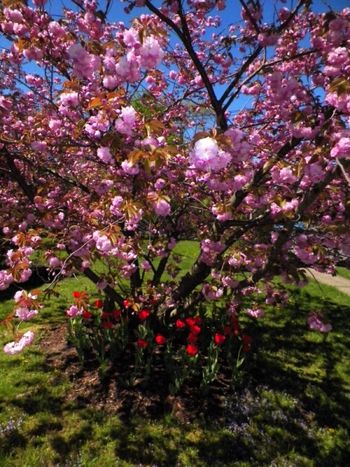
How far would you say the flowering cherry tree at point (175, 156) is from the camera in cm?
261

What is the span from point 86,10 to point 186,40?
144 cm

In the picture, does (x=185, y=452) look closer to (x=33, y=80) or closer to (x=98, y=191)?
(x=98, y=191)

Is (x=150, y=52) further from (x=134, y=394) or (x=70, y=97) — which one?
(x=134, y=394)

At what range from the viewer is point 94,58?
284 centimetres

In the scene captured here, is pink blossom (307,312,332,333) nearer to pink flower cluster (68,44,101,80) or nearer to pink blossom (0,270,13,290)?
pink blossom (0,270,13,290)

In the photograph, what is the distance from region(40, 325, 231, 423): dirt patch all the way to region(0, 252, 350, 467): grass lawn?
0.28 ft

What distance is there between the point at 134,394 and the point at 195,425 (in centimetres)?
86

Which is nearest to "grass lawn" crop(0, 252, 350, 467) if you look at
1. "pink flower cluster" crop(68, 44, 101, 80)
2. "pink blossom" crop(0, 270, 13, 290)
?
"pink blossom" crop(0, 270, 13, 290)

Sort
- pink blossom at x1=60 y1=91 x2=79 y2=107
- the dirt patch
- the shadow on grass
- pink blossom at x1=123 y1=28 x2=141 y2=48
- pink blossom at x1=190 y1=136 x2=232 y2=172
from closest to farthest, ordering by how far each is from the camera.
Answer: pink blossom at x1=190 y1=136 x2=232 y2=172 → pink blossom at x1=123 y1=28 x2=141 y2=48 → pink blossom at x1=60 y1=91 x2=79 y2=107 → the dirt patch → the shadow on grass

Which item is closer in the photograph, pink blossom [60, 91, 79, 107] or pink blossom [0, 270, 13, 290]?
pink blossom [60, 91, 79, 107]

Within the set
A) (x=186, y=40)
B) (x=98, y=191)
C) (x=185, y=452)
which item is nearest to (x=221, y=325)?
(x=185, y=452)

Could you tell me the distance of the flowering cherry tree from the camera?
2609 mm

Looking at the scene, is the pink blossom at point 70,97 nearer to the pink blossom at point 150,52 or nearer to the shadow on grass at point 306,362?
the pink blossom at point 150,52

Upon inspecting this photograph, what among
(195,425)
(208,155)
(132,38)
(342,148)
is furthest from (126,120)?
(195,425)
